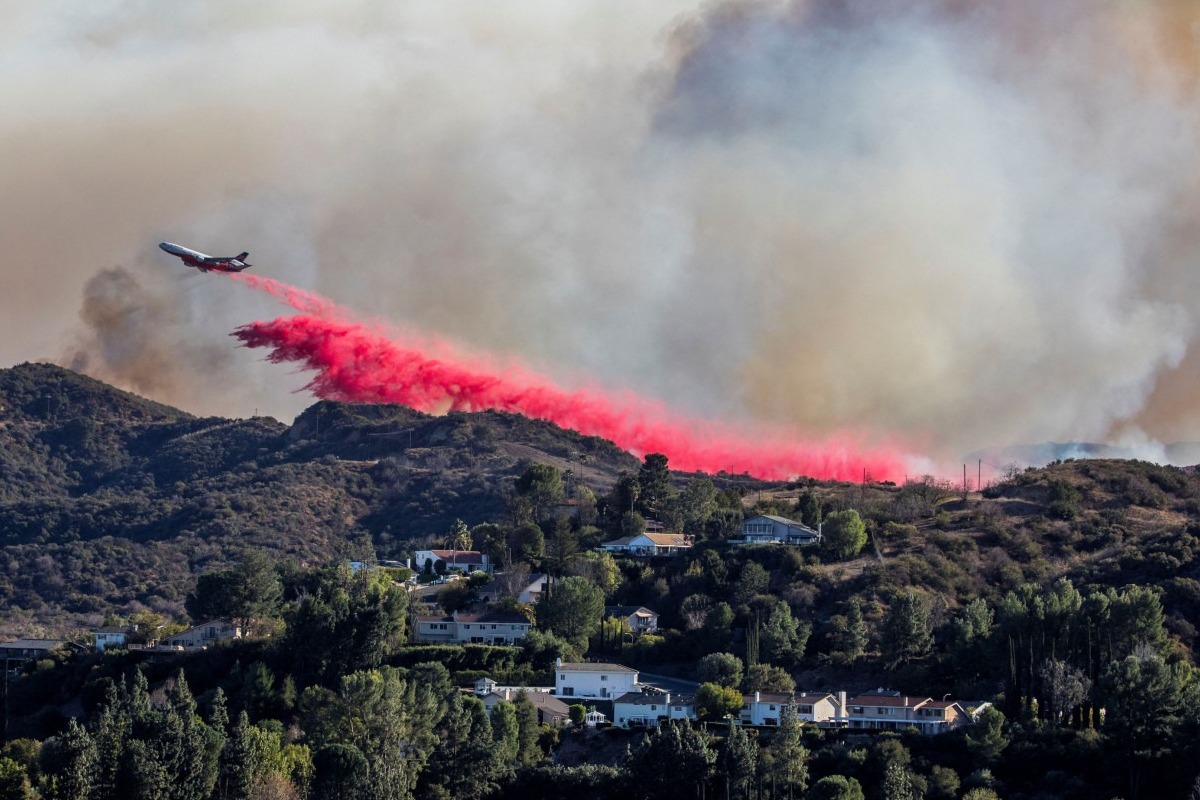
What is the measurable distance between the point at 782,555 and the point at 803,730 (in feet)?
102

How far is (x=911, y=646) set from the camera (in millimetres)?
114000

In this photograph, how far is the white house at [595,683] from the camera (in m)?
113

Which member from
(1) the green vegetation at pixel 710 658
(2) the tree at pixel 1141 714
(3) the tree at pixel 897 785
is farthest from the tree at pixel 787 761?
(2) the tree at pixel 1141 714

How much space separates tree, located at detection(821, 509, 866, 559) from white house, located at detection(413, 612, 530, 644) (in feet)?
72.4

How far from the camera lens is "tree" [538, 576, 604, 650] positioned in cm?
12244

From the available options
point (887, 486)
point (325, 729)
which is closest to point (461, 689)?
point (325, 729)

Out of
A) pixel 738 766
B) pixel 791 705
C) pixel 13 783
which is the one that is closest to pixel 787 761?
pixel 738 766

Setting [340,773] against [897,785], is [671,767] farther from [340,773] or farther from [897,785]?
[340,773]

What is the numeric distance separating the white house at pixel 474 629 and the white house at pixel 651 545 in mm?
16769

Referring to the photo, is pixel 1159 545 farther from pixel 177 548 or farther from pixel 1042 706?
pixel 177 548

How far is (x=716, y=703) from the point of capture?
347 feet

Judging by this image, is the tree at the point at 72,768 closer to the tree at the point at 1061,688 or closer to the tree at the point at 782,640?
the tree at the point at 782,640

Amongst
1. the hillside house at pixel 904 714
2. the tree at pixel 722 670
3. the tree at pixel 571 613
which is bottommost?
the hillside house at pixel 904 714

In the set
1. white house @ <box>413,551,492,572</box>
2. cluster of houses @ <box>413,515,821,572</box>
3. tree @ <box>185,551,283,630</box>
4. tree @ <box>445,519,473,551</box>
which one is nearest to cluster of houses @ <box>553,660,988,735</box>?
cluster of houses @ <box>413,515,821,572</box>
